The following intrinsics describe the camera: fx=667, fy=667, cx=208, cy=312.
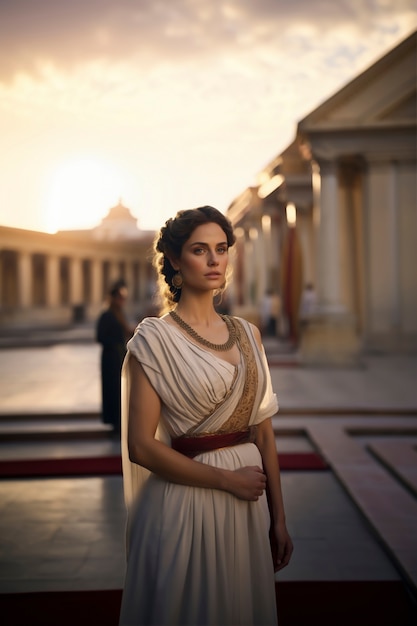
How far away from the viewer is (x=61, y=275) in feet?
181

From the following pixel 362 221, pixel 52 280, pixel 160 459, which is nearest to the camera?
pixel 160 459

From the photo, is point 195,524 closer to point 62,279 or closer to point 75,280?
point 75,280

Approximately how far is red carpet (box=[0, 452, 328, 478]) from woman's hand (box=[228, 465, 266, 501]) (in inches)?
196

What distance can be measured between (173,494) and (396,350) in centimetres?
1640

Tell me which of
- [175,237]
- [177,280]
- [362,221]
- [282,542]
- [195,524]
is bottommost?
[282,542]

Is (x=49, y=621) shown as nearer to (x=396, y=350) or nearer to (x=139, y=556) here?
(x=139, y=556)

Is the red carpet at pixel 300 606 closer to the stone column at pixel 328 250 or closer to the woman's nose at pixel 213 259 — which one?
the woman's nose at pixel 213 259

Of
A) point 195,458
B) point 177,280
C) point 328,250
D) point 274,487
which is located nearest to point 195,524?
point 195,458

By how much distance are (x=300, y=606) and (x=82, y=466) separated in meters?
3.94

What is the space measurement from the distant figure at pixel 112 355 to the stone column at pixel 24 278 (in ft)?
112

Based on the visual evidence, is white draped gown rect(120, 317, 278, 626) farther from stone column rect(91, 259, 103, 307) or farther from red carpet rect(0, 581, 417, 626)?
stone column rect(91, 259, 103, 307)

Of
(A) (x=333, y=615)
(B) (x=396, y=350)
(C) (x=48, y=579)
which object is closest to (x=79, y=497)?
(C) (x=48, y=579)

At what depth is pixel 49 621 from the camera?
12.3ft

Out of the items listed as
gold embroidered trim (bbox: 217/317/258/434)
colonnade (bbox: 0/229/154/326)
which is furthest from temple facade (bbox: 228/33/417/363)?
colonnade (bbox: 0/229/154/326)
